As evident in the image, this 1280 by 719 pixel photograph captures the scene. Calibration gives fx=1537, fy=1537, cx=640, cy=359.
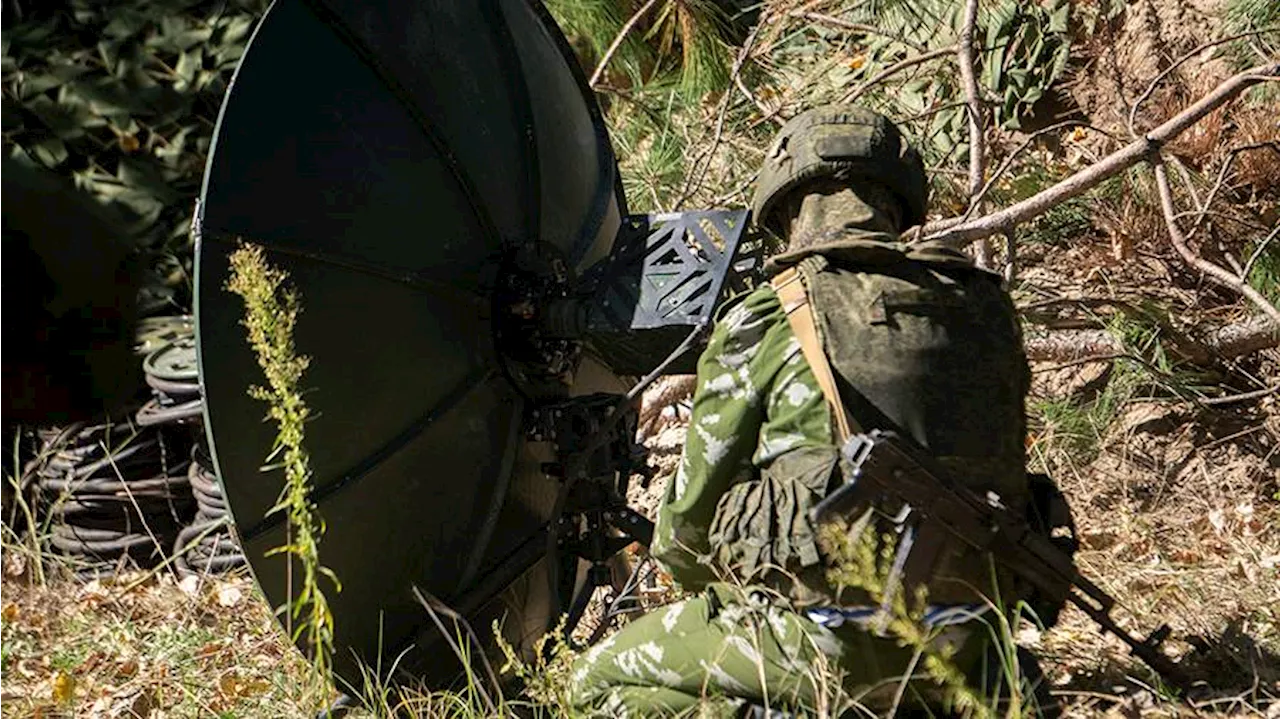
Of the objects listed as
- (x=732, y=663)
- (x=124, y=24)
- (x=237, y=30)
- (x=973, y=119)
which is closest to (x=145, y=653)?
(x=237, y=30)

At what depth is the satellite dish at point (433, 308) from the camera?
335cm

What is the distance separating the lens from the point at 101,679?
4.58 metres

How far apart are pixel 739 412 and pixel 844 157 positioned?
62cm

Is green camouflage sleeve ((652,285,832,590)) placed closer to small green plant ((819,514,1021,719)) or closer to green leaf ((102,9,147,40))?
small green plant ((819,514,1021,719))

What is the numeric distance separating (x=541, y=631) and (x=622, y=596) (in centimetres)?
52

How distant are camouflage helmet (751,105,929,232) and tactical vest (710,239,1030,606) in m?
0.20

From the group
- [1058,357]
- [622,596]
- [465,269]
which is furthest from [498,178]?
[1058,357]

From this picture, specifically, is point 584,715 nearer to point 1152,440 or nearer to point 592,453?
point 592,453

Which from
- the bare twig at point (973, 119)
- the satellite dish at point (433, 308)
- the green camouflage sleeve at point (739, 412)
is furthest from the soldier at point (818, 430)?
the bare twig at point (973, 119)

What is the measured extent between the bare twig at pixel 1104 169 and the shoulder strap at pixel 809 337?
2187 millimetres

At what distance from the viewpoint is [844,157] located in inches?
133

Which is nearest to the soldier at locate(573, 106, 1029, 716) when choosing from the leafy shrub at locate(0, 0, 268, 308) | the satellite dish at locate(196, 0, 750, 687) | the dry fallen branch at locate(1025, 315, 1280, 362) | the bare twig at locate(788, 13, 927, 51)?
the satellite dish at locate(196, 0, 750, 687)

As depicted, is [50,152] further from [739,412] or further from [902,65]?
[902,65]

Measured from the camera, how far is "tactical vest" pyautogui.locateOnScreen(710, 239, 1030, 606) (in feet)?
10.4
